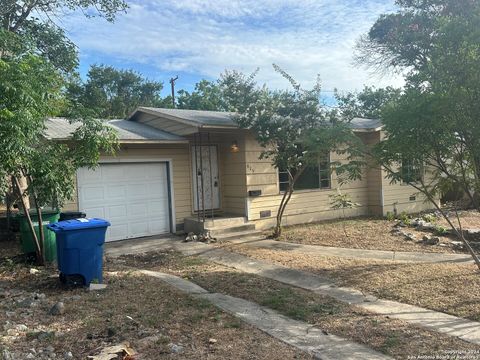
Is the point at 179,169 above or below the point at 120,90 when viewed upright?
below

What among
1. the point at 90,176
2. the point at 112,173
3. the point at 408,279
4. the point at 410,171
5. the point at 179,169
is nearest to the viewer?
the point at 410,171

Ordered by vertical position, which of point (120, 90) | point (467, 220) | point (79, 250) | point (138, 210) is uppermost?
point (120, 90)

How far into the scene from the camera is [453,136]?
17.7 ft

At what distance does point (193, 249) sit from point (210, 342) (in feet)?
17.7

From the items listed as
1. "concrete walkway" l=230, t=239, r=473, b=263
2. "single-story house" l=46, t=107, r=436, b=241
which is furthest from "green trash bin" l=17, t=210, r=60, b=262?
"concrete walkway" l=230, t=239, r=473, b=263

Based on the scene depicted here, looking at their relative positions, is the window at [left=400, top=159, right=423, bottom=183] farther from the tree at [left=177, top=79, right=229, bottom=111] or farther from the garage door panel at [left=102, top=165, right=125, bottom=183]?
the tree at [left=177, top=79, right=229, bottom=111]

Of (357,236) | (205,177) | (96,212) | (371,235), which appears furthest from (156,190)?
(371,235)

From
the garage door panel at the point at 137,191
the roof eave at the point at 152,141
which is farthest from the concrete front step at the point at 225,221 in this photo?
the roof eave at the point at 152,141

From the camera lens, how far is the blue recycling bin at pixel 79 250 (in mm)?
6266

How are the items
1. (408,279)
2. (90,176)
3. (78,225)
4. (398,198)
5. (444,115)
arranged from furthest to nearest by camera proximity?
1. (398,198)
2. (90,176)
3. (408,279)
4. (78,225)
5. (444,115)

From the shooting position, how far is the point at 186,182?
476 inches

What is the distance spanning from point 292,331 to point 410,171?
285 cm

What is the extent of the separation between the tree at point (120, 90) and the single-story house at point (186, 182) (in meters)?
22.1

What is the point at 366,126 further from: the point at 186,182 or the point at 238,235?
the point at 186,182
